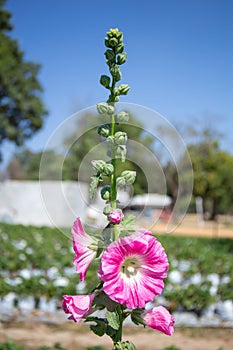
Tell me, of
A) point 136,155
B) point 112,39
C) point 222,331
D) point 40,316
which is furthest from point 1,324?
point 112,39

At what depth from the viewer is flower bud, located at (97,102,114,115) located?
49.1 inches

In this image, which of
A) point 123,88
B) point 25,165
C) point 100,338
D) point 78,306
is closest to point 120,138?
point 123,88

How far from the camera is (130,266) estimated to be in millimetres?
1158

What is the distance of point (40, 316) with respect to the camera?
580cm

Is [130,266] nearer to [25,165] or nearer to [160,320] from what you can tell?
[160,320]

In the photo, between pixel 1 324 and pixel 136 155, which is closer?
pixel 136 155

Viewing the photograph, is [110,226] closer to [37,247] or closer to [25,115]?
[37,247]

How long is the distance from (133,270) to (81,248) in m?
0.15

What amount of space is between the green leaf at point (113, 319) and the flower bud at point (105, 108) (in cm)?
51

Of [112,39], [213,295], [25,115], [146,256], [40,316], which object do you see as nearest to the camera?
[146,256]

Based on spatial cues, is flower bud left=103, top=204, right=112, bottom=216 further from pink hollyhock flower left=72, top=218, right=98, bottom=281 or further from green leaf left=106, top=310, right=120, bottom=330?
green leaf left=106, top=310, right=120, bottom=330

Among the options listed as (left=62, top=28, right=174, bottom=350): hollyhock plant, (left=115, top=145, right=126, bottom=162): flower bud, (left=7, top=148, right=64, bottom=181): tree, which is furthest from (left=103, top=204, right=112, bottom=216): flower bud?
(left=7, top=148, right=64, bottom=181): tree

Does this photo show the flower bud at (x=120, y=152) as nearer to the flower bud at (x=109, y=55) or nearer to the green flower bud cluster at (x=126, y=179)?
the green flower bud cluster at (x=126, y=179)

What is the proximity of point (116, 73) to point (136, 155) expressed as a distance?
365 mm
